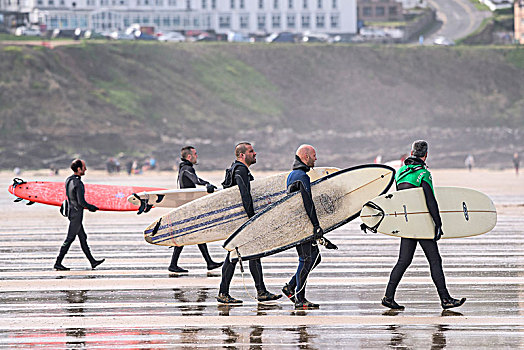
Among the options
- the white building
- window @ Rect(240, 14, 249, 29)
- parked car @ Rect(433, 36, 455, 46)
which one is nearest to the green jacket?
parked car @ Rect(433, 36, 455, 46)

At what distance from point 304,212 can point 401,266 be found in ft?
4.31

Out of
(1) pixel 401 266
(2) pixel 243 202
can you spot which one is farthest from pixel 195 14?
(1) pixel 401 266

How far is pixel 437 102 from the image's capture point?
93812 mm

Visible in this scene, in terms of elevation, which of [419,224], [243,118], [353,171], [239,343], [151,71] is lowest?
[239,343]

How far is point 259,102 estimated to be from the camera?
86.8 metres

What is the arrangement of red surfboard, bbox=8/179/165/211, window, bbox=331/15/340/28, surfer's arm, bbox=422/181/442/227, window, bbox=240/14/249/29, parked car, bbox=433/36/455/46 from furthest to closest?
window, bbox=331/15/340/28, window, bbox=240/14/249/29, parked car, bbox=433/36/455/46, red surfboard, bbox=8/179/165/211, surfer's arm, bbox=422/181/442/227

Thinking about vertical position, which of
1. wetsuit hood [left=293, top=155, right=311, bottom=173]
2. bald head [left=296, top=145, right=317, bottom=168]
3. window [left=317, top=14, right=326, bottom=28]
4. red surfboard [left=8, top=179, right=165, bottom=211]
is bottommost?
wetsuit hood [left=293, top=155, right=311, bottom=173]

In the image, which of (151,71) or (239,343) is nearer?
(239,343)

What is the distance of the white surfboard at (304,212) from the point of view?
1098 centimetres

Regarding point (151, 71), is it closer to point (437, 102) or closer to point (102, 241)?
point (437, 102)

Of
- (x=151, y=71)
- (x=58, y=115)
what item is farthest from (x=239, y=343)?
(x=151, y=71)

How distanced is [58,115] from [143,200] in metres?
60.8

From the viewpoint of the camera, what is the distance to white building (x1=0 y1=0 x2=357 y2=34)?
109 metres

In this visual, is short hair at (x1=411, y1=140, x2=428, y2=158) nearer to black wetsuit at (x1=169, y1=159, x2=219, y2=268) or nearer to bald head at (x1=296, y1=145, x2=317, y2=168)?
bald head at (x1=296, y1=145, x2=317, y2=168)
